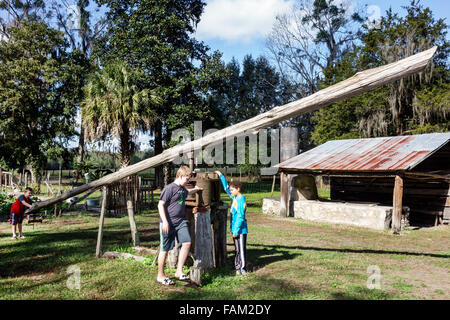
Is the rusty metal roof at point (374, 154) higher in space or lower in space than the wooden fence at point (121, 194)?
higher

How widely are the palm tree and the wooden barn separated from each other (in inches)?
331

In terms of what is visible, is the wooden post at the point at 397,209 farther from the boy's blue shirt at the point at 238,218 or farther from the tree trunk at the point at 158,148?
the tree trunk at the point at 158,148

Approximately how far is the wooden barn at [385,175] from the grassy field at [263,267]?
234cm

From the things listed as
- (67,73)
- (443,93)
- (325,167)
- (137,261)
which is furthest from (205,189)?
(67,73)

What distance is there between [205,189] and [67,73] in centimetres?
2704

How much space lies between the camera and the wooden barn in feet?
41.6

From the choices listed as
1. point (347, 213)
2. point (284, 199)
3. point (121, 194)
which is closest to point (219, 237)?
point (347, 213)

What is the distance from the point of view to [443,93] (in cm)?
2253

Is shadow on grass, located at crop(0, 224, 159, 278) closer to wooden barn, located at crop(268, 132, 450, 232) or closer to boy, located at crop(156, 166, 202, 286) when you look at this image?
boy, located at crop(156, 166, 202, 286)

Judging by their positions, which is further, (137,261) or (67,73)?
(67,73)

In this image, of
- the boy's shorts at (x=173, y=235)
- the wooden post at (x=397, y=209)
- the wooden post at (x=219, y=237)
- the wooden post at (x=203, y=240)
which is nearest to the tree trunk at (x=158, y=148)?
the wooden post at (x=397, y=209)

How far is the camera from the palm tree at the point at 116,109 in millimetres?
17938
